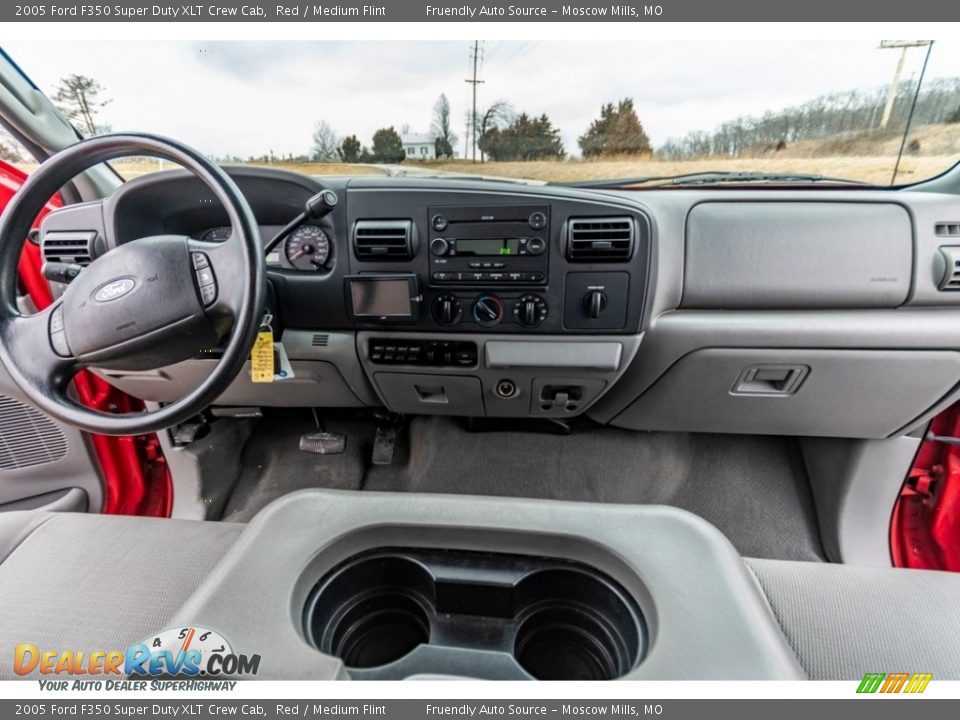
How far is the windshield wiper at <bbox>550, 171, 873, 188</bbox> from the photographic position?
171 cm

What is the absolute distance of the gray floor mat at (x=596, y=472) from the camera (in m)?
2.10

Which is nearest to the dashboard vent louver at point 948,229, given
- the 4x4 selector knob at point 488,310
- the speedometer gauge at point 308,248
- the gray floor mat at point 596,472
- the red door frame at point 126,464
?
the gray floor mat at point 596,472

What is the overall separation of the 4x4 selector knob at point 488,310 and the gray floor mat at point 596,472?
2.58ft

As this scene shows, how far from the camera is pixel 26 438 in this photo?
6.38 ft

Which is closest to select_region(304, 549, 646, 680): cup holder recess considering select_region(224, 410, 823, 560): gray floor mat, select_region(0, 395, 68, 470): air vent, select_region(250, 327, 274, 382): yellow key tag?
select_region(250, 327, 274, 382): yellow key tag

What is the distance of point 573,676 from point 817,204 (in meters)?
1.43

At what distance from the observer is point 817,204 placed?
1.56 m

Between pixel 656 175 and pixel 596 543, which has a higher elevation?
pixel 656 175

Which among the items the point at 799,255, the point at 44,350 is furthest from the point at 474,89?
the point at 44,350

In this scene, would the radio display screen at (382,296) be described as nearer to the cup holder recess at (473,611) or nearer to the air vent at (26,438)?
the cup holder recess at (473,611)

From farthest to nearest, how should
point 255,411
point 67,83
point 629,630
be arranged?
1. point 255,411
2. point 67,83
3. point 629,630

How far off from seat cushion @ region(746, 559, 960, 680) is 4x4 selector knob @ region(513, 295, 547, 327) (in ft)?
2.78

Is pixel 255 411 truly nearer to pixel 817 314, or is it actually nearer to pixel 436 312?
pixel 436 312

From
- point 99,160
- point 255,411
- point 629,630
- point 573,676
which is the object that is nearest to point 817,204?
point 629,630
